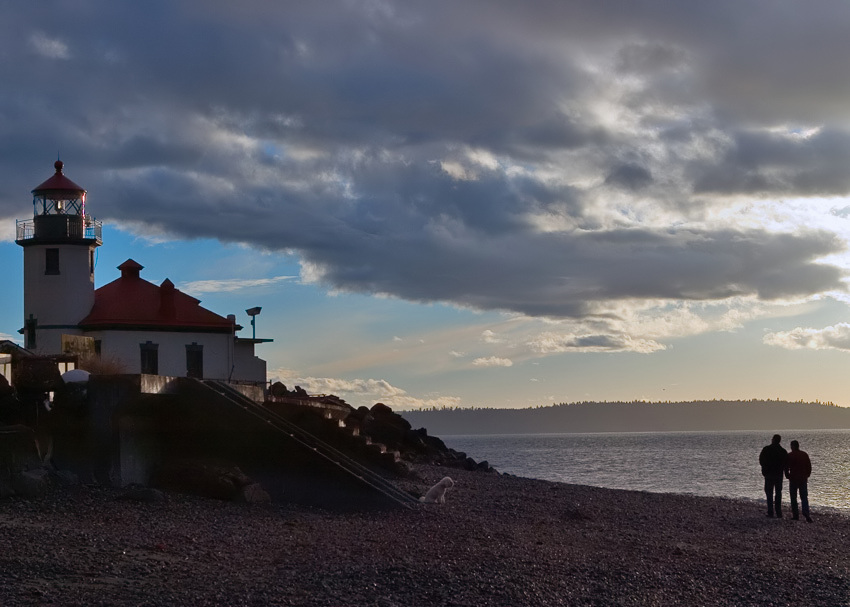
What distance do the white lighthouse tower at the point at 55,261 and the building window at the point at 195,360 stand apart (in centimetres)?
432

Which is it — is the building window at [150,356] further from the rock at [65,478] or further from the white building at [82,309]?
the rock at [65,478]

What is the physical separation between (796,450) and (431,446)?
23.9 metres

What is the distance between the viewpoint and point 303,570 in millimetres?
11906

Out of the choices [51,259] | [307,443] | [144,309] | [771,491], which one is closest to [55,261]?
[51,259]

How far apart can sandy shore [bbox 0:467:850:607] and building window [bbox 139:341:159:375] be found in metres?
22.3

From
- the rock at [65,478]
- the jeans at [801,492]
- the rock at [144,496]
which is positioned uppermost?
the rock at [65,478]

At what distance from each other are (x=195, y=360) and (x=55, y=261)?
671 cm

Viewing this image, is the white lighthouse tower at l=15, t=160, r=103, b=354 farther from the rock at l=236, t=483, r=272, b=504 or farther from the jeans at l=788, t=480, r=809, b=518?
the jeans at l=788, t=480, r=809, b=518

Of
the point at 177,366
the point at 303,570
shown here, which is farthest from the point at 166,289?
the point at 303,570

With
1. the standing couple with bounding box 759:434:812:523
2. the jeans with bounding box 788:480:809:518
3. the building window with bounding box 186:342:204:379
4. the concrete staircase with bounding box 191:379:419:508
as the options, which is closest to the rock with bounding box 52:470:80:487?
the concrete staircase with bounding box 191:379:419:508

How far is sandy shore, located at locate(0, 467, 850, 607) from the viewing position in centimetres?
1068

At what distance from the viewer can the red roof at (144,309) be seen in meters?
39.3

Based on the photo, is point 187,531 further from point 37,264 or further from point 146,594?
point 37,264

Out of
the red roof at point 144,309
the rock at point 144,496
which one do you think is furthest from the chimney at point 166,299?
the rock at point 144,496
